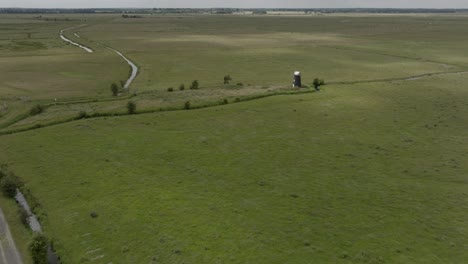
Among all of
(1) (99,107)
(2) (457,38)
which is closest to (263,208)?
(1) (99,107)

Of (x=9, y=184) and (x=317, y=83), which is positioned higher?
(x=317, y=83)

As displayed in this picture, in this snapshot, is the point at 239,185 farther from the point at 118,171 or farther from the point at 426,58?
the point at 426,58

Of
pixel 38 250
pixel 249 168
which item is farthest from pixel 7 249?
pixel 249 168

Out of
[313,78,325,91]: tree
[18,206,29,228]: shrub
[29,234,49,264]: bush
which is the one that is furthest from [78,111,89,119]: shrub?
[313,78,325,91]: tree

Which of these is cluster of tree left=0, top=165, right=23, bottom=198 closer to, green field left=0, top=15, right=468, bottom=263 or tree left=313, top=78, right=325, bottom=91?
green field left=0, top=15, right=468, bottom=263

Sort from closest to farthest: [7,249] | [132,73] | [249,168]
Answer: [7,249]
[249,168]
[132,73]

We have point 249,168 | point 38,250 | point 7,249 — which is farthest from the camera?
point 249,168

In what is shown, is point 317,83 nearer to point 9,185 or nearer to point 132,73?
point 132,73
